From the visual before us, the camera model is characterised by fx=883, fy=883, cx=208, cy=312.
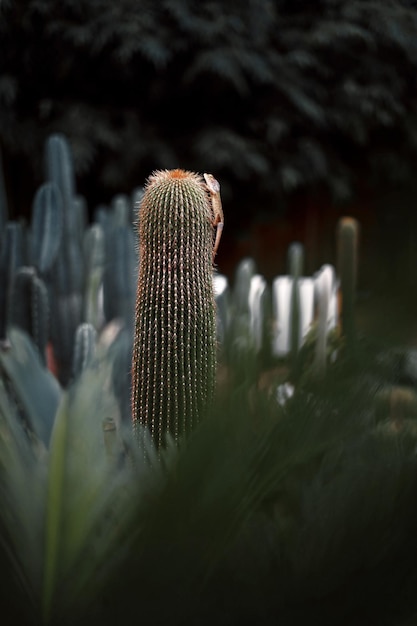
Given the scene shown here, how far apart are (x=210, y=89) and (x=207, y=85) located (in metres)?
0.04

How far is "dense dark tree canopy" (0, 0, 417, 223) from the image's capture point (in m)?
6.24

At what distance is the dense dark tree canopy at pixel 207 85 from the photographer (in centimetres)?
624

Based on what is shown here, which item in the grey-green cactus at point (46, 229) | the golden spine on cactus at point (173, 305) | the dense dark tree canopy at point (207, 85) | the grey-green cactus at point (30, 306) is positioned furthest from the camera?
the dense dark tree canopy at point (207, 85)

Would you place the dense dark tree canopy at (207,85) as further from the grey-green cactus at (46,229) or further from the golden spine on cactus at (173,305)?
the golden spine on cactus at (173,305)

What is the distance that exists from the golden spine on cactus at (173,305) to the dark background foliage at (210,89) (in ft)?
17.0

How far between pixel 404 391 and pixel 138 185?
6.36 meters

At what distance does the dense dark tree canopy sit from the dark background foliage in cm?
1

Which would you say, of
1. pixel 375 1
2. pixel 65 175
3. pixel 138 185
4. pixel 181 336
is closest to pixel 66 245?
pixel 65 175

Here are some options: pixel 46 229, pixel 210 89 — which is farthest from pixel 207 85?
pixel 46 229

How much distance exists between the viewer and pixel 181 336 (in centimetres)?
103

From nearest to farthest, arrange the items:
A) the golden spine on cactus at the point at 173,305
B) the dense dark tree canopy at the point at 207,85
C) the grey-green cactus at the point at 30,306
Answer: the golden spine on cactus at the point at 173,305 < the grey-green cactus at the point at 30,306 < the dense dark tree canopy at the point at 207,85

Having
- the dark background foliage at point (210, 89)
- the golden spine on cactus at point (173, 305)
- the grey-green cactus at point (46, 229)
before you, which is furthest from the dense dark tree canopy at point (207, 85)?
the golden spine on cactus at point (173, 305)

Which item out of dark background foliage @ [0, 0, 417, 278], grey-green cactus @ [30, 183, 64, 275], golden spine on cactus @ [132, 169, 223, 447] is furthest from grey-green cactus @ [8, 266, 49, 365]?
dark background foliage @ [0, 0, 417, 278]

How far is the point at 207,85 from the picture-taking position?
6.57 metres
